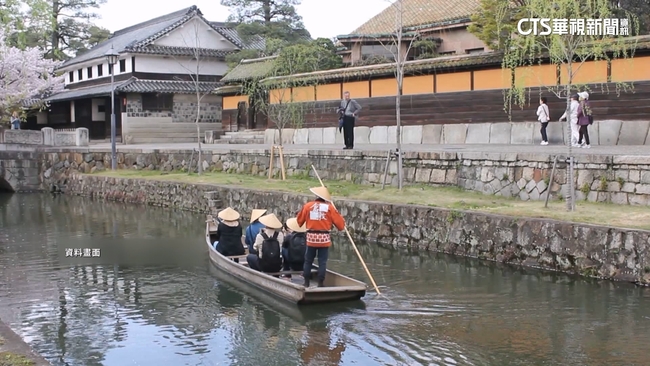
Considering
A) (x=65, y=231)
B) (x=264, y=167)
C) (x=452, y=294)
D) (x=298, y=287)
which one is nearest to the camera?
(x=298, y=287)

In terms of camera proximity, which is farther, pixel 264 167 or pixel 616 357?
pixel 264 167

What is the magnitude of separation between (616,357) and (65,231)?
1722cm

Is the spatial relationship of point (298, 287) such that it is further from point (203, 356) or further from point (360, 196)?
point (360, 196)

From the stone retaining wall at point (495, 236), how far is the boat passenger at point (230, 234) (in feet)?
14.7

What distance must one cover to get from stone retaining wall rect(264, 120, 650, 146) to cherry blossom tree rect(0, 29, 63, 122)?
48.8 ft

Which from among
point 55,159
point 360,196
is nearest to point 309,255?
point 360,196

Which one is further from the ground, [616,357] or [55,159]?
[55,159]

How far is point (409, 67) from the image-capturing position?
2717 centimetres

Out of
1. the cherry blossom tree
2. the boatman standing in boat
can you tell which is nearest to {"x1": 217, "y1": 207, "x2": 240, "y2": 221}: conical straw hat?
the boatman standing in boat

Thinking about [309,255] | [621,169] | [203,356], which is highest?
[621,169]

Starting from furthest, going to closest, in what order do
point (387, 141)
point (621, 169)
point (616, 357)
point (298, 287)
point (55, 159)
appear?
point (55, 159), point (387, 141), point (621, 169), point (298, 287), point (616, 357)

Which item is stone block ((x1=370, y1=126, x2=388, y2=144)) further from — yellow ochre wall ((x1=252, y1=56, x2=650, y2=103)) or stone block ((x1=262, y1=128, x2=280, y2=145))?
stone block ((x1=262, y1=128, x2=280, y2=145))

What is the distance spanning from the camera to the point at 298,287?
11.3m

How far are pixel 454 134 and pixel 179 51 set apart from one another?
2347cm
